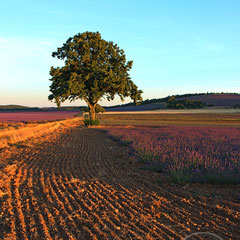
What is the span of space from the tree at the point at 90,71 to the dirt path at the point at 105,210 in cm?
2015

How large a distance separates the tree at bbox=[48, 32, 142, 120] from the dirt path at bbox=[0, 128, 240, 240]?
66.1ft

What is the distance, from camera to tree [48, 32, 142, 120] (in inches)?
1030

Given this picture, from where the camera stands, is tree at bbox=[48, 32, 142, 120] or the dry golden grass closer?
the dry golden grass

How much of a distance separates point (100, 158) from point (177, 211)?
558 cm

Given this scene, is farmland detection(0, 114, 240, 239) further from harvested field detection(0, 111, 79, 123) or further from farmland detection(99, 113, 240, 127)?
harvested field detection(0, 111, 79, 123)

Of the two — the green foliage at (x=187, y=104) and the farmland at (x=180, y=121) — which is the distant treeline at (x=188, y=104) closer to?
the green foliage at (x=187, y=104)

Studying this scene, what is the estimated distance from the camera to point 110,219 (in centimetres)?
376

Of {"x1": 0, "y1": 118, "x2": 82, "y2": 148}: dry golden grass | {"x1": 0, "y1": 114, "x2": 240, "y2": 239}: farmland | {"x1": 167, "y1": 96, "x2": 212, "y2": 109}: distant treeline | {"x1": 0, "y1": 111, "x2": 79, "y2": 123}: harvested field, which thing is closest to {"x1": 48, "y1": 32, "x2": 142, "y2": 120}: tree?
{"x1": 0, "y1": 118, "x2": 82, "y2": 148}: dry golden grass

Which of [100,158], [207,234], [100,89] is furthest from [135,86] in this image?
[207,234]

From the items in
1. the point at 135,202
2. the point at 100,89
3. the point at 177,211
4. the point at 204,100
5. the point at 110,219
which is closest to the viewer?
the point at 110,219

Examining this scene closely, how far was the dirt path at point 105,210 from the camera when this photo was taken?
337 centimetres

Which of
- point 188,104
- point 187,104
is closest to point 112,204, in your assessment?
point 187,104

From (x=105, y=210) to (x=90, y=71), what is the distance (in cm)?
2453

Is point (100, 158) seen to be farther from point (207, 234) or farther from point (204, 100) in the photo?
point (204, 100)
